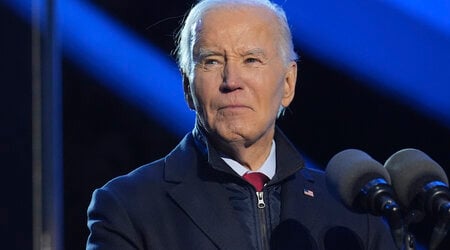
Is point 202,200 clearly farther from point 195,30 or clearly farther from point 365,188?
point 365,188

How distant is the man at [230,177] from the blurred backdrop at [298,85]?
1166mm

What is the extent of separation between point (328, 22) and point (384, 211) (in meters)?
1.95

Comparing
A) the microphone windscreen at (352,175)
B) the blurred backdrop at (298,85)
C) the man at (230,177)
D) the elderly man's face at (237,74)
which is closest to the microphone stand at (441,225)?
the microphone windscreen at (352,175)

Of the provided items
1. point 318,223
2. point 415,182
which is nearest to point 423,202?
point 415,182

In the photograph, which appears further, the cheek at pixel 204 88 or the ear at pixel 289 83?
the ear at pixel 289 83

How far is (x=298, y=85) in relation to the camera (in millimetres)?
3434

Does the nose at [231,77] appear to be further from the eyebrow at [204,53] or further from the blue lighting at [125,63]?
the blue lighting at [125,63]

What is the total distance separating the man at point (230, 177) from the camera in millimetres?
2010

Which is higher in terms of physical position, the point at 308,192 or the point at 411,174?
the point at 411,174

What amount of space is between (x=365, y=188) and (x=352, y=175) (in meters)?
0.04

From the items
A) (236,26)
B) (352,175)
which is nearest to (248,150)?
(236,26)

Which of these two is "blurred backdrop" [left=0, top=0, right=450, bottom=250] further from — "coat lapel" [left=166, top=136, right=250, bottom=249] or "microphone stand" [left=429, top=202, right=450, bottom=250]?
"microphone stand" [left=429, top=202, right=450, bottom=250]

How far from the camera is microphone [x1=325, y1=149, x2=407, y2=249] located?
5.17 ft

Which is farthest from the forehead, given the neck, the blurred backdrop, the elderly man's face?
the blurred backdrop
